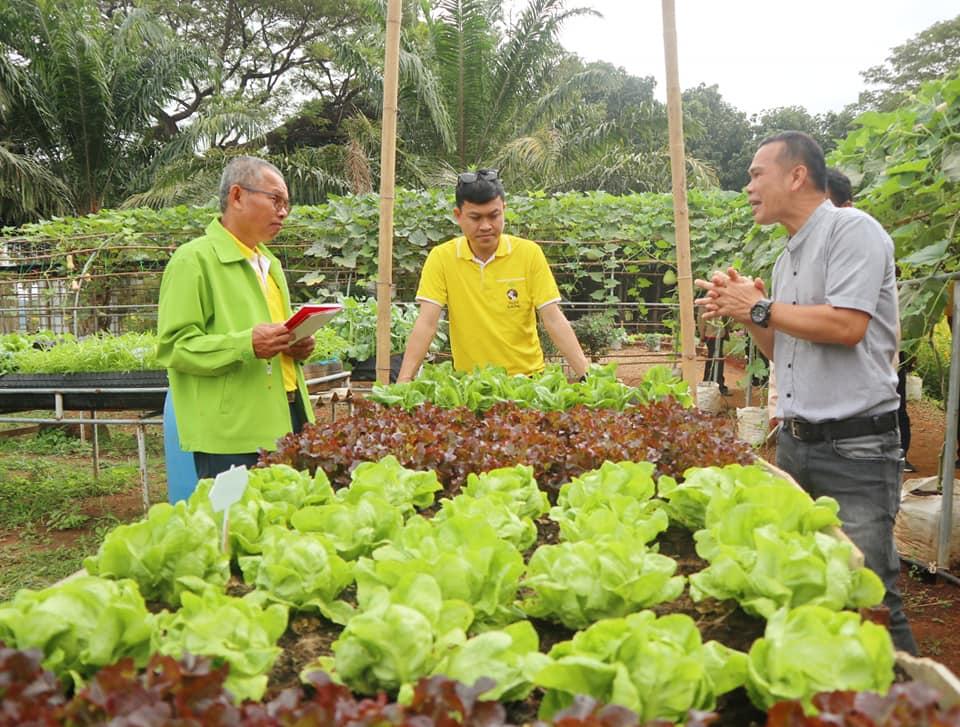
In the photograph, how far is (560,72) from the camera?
1056 inches

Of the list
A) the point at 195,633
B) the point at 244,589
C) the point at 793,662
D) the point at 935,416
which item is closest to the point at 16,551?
the point at 244,589

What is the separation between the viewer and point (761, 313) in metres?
2.69

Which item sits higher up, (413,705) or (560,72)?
(560,72)

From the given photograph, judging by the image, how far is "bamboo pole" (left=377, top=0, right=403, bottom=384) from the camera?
3.41m

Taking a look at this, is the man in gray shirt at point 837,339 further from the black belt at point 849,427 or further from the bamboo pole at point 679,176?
the bamboo pole at point 679,176

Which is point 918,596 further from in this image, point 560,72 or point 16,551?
point 560,72

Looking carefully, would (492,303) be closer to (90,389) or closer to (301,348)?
(301,348)

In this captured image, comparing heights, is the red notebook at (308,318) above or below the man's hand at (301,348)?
above

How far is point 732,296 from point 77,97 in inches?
706

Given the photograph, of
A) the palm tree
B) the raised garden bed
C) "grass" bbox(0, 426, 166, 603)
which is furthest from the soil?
the palm tree

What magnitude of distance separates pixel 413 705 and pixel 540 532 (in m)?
1.02

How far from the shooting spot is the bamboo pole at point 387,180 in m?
3.41

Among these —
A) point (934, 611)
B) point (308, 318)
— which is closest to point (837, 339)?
point (308, 318)

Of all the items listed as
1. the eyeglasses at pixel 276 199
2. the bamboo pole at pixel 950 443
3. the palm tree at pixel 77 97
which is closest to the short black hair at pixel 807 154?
the bamboo pole at pixel 950 443
